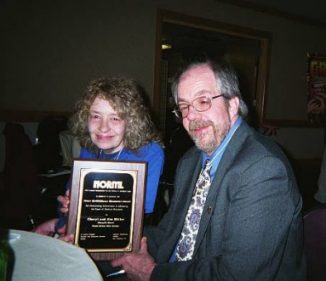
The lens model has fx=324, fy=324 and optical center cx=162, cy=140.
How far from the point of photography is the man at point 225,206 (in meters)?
1.12

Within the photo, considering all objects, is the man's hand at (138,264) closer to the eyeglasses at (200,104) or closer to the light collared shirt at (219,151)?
the light collared shirt at (219,151)

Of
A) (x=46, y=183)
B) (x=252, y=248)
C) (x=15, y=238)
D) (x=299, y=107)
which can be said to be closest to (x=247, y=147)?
(x=252, y=248)

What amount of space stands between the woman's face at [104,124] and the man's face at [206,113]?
1.65 ft

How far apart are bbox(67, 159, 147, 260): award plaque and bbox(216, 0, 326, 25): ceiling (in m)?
5.48

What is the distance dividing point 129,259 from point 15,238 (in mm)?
503

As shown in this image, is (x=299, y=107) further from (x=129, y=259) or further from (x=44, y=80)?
(x=129, y=259)

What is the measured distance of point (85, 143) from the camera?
211 centimetres

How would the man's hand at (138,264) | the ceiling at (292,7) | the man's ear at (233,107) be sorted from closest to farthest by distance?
1. the man's hand at (138,264)
2. the man's ear at (233,107)
3. the ceiling at (292,7)

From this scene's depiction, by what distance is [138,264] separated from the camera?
4.64 feet

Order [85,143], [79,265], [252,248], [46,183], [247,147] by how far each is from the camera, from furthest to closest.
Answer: [46,183] < [85,143] < [247,147] < [252,248] < [79,265]

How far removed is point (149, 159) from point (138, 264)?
650mm

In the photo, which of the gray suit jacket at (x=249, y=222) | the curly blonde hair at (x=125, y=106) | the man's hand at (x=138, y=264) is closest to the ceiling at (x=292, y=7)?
the curly blonde hair at (x=125, y=106)

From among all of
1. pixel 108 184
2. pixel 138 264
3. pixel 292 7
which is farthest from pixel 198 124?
pixel 292 7

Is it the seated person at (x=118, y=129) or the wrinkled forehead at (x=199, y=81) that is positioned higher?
the wrinkled forehead at (x=199, y=81)
